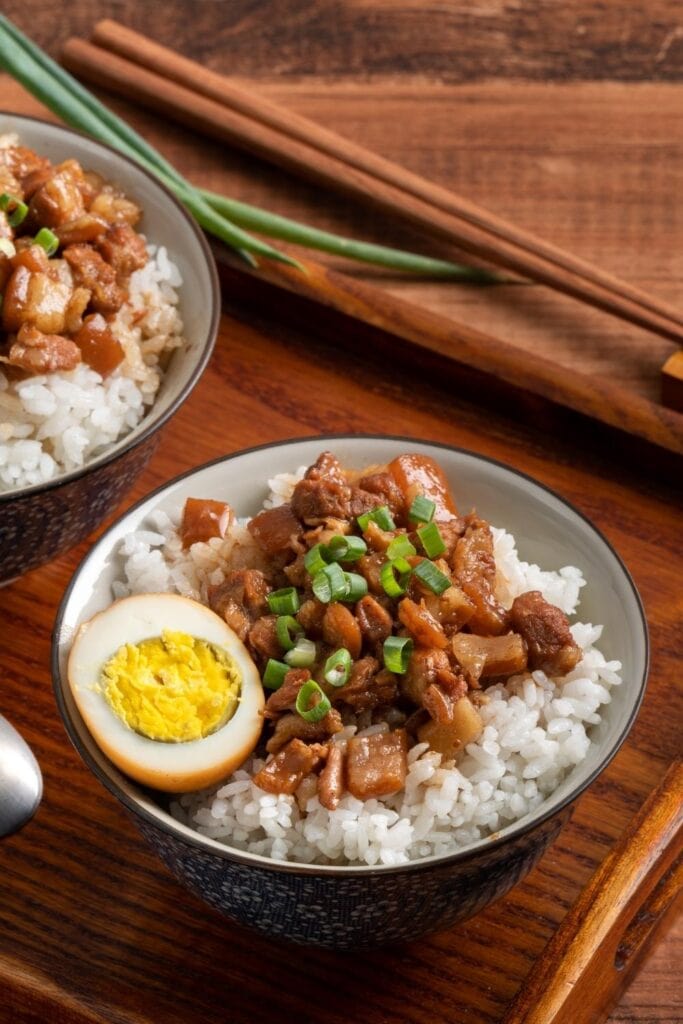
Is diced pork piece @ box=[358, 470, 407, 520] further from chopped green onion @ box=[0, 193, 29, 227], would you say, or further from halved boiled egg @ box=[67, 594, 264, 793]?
chopped green onion @ box=[0, 193, 29, 227]

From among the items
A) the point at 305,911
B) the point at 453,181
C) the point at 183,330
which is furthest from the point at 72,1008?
the point at 453,181

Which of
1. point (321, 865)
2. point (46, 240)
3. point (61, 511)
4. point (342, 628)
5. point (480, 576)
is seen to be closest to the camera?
point (321, 865)

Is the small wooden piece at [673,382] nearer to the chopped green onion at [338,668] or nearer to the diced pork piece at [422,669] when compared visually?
the diced pork piece at [422,669]

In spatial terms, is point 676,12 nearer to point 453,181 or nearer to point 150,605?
point 453,181

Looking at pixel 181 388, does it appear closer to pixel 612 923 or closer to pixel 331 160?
pixel 331 160

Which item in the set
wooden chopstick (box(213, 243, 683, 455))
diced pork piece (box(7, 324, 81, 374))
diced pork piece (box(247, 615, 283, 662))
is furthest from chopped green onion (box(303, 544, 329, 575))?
wooden chopstick (box(213, 243, 683, 455))

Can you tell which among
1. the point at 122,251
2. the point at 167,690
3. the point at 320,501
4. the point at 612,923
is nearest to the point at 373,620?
the point at 320,501

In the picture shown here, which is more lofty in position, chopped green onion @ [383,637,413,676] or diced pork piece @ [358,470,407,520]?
diced pork piece @ [358,470,407,520]

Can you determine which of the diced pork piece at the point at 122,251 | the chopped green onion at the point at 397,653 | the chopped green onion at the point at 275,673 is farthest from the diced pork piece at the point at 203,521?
the diced pork piece at the point at 122,251
